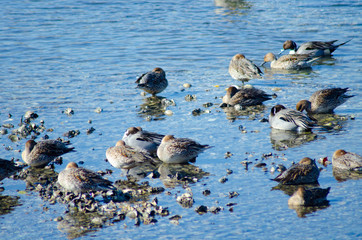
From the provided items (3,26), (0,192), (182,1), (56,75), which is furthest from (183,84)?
(182,1)

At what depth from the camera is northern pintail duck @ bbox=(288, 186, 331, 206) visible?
7.06 metres

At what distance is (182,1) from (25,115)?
63.6 feet

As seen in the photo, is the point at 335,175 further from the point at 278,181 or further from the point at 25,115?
the point at 25,115

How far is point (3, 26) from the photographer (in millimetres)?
23625

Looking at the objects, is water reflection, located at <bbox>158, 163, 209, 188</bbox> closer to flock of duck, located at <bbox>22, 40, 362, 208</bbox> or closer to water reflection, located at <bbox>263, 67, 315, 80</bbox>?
flock of duck, located at <bbox>22, 40, 362, 208</bbox>

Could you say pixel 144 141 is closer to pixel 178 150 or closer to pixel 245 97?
pixel 178 150

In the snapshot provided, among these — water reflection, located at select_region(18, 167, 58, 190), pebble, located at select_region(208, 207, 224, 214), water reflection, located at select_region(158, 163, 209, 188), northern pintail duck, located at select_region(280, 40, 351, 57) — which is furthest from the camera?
northern pintail duck, located at select_region(280, 40, 351, 57)

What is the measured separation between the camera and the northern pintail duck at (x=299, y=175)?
7.82 metres

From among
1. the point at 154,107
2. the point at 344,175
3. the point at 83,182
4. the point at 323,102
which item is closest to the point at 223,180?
the point at 344,175

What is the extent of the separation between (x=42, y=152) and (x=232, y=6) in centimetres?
2120

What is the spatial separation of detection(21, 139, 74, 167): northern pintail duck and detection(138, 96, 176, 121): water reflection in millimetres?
2844

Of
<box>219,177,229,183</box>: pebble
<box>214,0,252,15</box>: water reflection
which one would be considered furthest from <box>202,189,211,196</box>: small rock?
<box>214,0,252,15</box>: water reflection

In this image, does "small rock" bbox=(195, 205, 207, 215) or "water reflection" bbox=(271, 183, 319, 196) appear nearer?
"small rock" bbox=(195, 205, 207, 215)

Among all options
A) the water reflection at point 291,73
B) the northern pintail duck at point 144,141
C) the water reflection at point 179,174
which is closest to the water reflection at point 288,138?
the water reflection at point 179,174
